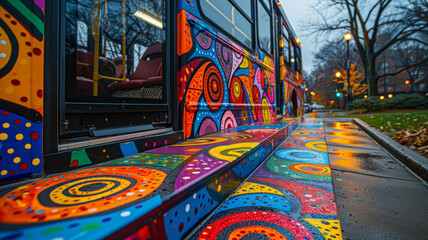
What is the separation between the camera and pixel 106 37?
3.22 meters

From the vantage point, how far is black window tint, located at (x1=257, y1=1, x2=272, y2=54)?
3.93 m

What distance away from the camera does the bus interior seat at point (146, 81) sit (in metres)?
2.53

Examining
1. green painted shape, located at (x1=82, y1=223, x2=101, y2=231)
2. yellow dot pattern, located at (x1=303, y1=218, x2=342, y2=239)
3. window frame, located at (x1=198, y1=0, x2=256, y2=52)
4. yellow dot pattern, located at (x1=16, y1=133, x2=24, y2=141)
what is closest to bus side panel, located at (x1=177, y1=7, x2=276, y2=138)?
window frame, located at (x1=198, y1=0, x2=256, y2=52)

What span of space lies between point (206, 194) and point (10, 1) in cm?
121

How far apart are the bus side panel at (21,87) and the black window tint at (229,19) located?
172cm

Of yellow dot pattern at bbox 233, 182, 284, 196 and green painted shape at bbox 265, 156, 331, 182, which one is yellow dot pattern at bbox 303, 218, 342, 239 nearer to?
yellow dot pattern at bbox 233, 182, 284, 196

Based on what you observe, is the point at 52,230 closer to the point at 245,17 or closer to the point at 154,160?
the point at 154,160

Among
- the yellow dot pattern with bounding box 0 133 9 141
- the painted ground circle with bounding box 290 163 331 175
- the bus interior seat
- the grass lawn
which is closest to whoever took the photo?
the yellow dot pattern with bounding box 0 133 9 141

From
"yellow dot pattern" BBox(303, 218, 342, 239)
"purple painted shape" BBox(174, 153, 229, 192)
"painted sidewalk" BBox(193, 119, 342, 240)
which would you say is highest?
→ "purple painted shape" BBox(174, 153, 229, 192)

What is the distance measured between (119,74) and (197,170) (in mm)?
3237

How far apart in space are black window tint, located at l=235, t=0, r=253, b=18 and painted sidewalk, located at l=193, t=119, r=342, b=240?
2.68m

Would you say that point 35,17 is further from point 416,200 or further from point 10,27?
point 416,200

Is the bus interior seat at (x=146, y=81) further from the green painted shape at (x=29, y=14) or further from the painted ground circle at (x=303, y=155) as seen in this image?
the painted ground circle at (x=303, y=155)

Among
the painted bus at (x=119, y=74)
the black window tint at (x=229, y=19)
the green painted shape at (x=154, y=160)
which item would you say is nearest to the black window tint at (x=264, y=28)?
the painted bus at (x=119, y=74)
